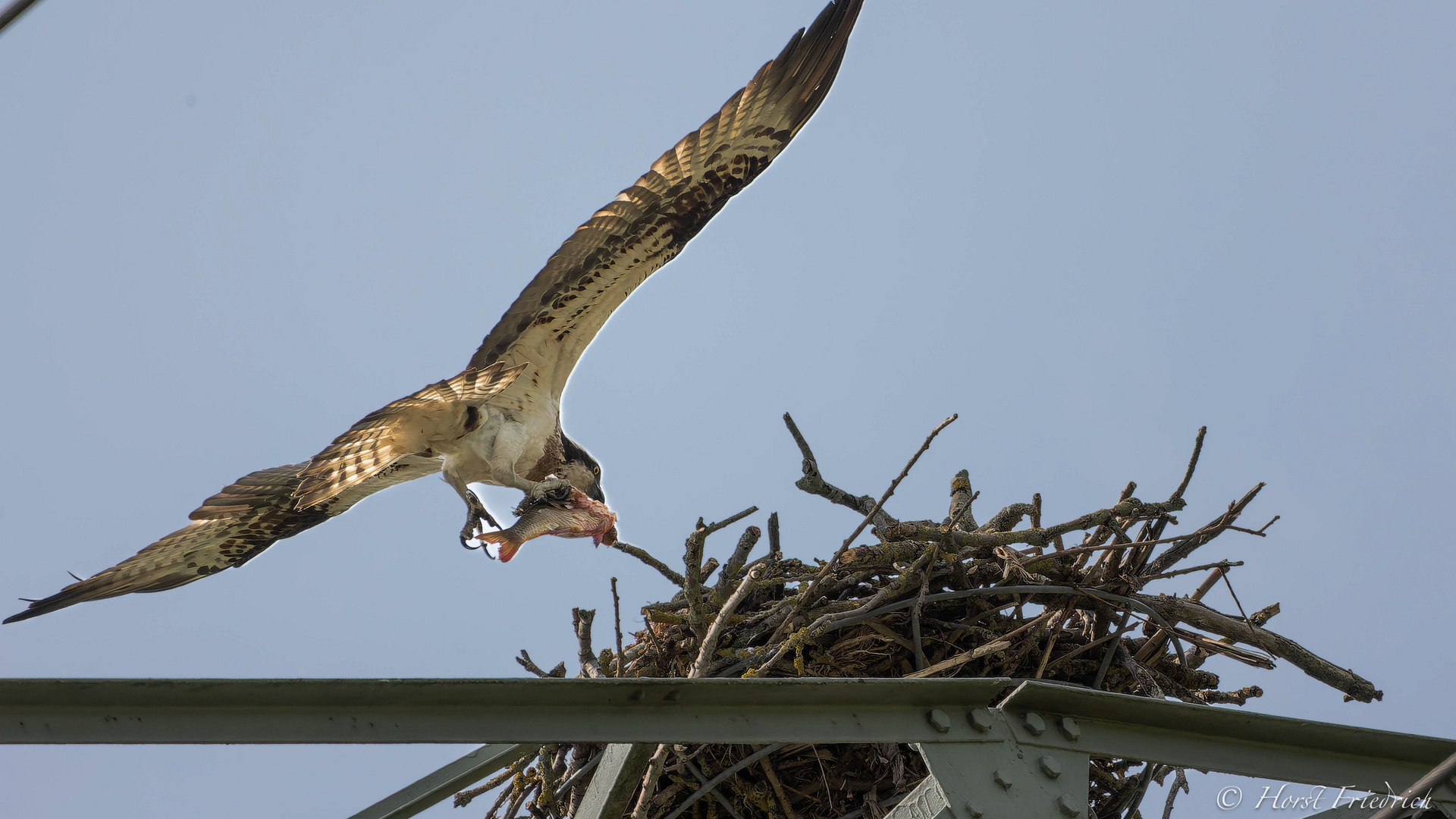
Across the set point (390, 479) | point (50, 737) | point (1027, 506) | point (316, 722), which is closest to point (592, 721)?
point (316, 722)

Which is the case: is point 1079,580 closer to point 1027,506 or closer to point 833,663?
point 1027,506

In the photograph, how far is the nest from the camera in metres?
3.88

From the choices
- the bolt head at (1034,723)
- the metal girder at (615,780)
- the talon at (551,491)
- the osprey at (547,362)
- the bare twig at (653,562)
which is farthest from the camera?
the talon at (551,491)

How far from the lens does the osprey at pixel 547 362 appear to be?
17.0 ft

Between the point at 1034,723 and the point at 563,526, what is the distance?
10.5ft

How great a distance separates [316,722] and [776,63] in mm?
4207

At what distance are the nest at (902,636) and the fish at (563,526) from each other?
0.80 metres

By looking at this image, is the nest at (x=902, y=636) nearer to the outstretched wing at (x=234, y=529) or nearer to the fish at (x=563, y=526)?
the fish at (x=563, y=526)

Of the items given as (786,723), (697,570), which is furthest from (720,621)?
(786,723)

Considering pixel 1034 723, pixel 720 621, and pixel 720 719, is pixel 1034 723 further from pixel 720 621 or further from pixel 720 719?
pixel 720 621

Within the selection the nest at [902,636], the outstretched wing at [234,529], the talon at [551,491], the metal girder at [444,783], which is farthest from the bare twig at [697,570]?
the outstretched wing at [234,529]

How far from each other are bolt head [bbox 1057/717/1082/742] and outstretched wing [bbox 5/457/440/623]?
3.93 metres

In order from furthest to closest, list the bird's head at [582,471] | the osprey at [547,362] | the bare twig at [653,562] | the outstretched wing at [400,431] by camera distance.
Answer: the bird's head at [582,471] → the osprey at [547,362] → the outstretched wing at [400,431] → the bare twig at [653,562]

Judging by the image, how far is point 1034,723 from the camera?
240cm
